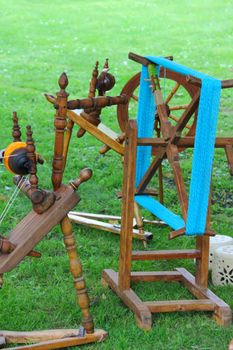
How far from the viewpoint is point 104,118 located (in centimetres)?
867

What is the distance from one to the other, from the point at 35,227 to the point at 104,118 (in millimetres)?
5438

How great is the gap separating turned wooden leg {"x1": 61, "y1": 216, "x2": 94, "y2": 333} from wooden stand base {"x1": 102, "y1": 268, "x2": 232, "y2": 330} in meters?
0.32

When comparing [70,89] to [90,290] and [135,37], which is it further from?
[90,290]

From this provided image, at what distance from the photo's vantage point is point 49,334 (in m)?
3.51

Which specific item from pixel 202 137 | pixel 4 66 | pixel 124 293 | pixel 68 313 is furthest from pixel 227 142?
pixel 4 66

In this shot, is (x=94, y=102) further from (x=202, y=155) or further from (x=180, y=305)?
(x=180, y=305)

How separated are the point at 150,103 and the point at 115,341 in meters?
1.49

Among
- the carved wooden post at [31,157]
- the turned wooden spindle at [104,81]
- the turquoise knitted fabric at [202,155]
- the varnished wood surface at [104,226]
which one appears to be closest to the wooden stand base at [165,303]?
the turquoise knitted fabric at [202,155]

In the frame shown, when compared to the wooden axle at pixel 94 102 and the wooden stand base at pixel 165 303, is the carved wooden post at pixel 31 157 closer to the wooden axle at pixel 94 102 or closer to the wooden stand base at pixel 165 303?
the wooden axle at pixel 94 102

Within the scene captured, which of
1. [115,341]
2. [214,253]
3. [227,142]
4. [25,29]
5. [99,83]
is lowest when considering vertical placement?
[115,341]

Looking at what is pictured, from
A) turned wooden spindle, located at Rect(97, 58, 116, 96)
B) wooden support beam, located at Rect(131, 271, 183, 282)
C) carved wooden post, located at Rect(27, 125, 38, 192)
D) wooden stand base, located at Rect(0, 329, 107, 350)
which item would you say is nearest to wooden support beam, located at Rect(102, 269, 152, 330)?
wooden support beam, located at Rect(131, 271, 183, 282)

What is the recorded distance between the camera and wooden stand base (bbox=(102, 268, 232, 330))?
12.3 feet

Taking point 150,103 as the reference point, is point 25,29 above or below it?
above

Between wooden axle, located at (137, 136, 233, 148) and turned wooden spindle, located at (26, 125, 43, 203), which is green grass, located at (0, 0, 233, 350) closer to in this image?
turned wooden spindle, located at (26, 125, 43, 203)
